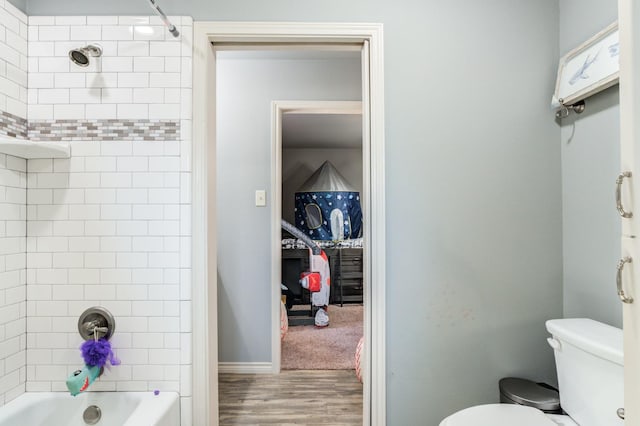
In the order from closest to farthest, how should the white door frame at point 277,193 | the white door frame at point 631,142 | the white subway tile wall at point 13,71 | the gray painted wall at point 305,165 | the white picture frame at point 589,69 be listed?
the white door frame at point 631,142, the white picture frame at point 589,69, the white subway tile wall at point 13,71, the white door frame at point 277,193, the gray painted wall at point 305,165

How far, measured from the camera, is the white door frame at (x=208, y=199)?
1.50 metres

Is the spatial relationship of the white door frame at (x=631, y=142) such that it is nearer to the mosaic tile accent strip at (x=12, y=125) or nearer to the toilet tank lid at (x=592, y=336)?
the toilet tank lid at (x=592, y=336)

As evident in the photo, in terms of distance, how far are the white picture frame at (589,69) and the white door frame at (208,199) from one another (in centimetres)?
77

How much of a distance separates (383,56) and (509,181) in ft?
2.65

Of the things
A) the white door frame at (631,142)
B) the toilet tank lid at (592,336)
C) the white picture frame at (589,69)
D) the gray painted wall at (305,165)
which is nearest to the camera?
the white door frame at (631,142)

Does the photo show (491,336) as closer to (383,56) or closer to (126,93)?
(383,56)

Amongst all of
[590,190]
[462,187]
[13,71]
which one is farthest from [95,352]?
[590,190]

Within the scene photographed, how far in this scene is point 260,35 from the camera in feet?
4.99

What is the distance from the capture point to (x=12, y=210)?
56.0 inches

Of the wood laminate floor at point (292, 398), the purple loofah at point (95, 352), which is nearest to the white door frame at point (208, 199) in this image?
the purple loofah at point (95, 352)

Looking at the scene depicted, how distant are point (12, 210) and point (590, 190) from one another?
2407 mm

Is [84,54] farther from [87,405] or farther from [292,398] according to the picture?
[292,398]

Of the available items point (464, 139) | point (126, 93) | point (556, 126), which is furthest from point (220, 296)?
point (556, 126)

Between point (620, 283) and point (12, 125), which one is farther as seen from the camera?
point (12, 125)
